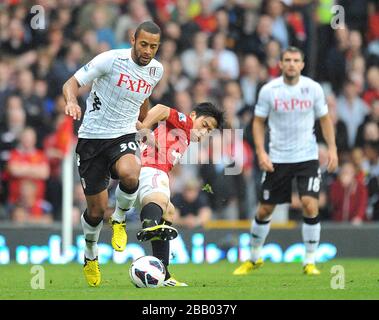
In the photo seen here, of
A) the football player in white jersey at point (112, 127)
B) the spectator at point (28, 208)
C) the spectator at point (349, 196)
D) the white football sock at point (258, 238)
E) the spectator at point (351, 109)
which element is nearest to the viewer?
the football player in white jersey at point (112, 127)

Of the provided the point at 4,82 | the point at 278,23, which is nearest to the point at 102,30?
the point at 4,82

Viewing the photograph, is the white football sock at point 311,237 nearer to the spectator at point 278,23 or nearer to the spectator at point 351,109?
the spectator at point 351,109

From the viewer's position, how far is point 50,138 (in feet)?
59.9

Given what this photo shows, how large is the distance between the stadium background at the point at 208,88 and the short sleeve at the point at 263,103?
11.1 feet

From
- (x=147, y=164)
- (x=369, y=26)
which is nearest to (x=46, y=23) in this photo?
(x=369, y=26)

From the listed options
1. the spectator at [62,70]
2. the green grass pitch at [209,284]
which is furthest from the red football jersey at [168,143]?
the spectator at [62,70]

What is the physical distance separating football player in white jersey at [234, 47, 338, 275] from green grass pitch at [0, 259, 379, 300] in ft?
1.91

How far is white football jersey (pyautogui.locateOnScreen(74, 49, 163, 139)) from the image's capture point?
1151cm

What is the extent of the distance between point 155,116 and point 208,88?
7.95 metres

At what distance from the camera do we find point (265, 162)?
14.4 metres

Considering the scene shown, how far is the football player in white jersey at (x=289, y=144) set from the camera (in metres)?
14.4

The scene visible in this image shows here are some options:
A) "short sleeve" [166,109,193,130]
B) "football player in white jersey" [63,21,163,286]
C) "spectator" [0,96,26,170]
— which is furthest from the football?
"spectator" [0,96,26,170]

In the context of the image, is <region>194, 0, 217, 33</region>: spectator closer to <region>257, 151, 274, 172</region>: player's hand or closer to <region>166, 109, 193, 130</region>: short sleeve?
<region>257, 151, 274, 172</region>: player's hand

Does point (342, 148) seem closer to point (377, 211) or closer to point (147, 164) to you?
point (377, 211)
